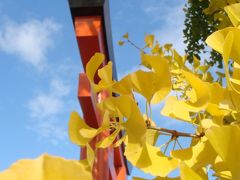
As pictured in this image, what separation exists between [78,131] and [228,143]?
0.23m

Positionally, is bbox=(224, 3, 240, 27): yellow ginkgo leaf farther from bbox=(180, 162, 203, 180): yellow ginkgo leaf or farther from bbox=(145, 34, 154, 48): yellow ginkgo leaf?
bbox=(145, 34, 154, 48): yellow ginkgo leaf

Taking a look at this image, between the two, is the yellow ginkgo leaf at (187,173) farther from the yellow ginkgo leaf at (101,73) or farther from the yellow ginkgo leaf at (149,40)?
the yellow ginkgo leaf at (149,40)

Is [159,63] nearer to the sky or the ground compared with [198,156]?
nearer to the sky

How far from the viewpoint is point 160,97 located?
0.43m

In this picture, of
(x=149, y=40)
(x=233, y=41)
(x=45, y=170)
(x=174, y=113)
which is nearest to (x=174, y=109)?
(x=174, y=113)

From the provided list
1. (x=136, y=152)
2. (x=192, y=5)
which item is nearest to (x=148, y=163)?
(x=136, y=152)

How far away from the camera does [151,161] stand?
396 millimetres

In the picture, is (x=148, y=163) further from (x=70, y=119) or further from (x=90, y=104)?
(x=90, y=104)

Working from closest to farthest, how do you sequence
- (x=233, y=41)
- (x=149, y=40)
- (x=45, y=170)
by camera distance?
1. (x=45, y=170)
2. (x=233, y=41)
3. (x=149, y=40)

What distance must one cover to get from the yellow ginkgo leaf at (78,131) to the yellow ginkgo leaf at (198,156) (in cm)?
11

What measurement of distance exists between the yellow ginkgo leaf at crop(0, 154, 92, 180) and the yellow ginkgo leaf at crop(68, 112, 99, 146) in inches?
9.3

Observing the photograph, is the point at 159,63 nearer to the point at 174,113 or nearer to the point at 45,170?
the point at 174,113

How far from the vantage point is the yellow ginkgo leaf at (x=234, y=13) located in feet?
1.45

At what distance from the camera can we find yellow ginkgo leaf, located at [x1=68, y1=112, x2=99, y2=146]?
452 millimetres
